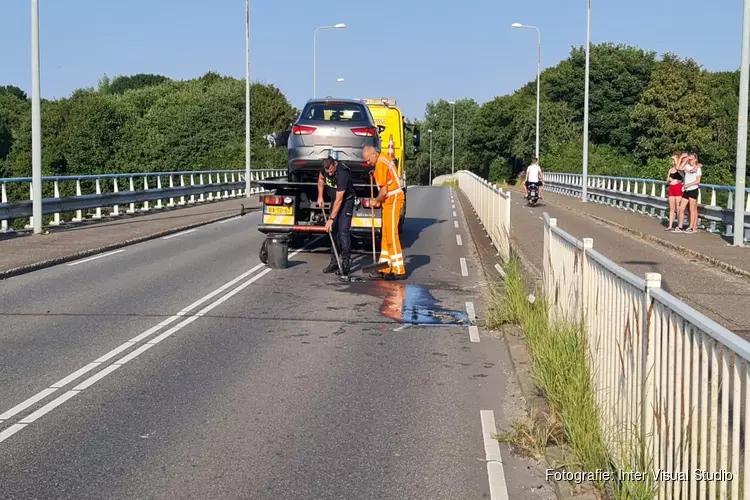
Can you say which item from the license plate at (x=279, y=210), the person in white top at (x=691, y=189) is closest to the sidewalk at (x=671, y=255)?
the person in white top at (x=691, y=189)

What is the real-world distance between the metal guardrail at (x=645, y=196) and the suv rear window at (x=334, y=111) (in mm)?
7957

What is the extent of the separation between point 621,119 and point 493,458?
7650cm

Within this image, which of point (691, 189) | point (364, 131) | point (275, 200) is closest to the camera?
point (275, 200)

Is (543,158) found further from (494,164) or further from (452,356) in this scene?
(452,356)

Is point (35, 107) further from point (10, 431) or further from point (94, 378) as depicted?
point (10, 431)

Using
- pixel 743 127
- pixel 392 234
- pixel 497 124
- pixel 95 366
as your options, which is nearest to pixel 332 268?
pixel 392 234

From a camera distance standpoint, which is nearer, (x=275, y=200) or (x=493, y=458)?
(x=493, y=458)

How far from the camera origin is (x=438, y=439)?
21.5 feet

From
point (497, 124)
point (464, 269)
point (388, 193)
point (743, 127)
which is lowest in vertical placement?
point (464, 269)

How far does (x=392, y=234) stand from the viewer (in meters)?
14.4

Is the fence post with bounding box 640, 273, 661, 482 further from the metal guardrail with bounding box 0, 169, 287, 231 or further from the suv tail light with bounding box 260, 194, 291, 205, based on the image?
the metal guardrail with bounding box 0, 169, 287, 231

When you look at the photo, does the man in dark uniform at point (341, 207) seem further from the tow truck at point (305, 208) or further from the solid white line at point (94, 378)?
the solid white line at point (94, 378)

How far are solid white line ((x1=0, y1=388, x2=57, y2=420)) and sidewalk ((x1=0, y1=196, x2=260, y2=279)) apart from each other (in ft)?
25.1

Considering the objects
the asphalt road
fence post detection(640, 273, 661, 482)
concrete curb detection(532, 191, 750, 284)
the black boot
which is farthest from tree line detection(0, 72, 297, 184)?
fence post detection(640, 273, 661, 482)
